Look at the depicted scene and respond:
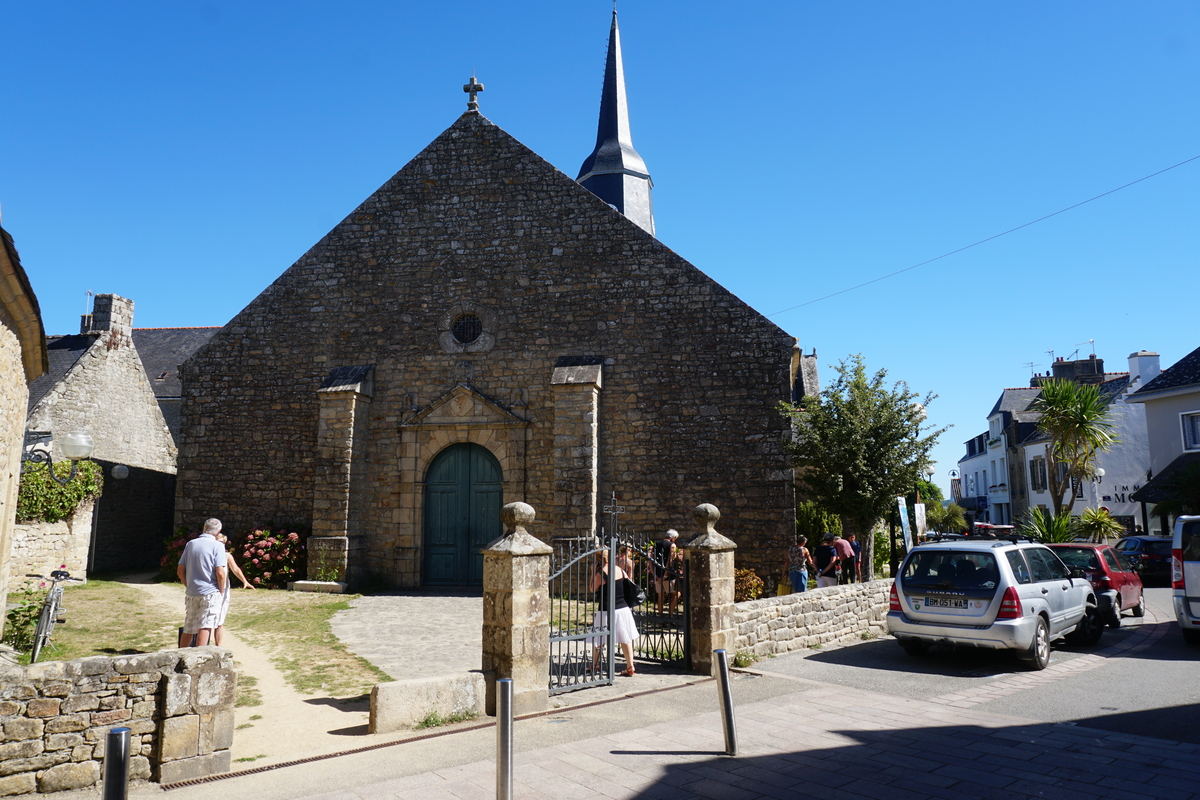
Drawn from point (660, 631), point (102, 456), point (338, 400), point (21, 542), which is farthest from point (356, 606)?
point (102, 456)

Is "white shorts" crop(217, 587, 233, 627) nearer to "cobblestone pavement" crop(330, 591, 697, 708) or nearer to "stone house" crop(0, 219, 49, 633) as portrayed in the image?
"cobblestone pavement" crop(330, 591, 697, 708)

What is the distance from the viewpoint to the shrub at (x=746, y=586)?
11719 millimetres

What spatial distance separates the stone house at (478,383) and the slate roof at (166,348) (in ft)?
31.7

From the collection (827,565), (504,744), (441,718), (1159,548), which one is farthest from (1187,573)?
(1159,548)

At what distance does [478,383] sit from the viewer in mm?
14188

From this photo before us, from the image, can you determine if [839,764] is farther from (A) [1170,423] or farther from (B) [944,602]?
(A) [1170,423]

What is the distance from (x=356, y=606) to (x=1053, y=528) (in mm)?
14630

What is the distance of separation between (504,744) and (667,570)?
4.85m

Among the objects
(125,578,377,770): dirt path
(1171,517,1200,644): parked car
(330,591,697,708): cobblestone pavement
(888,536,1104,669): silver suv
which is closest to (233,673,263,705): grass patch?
(125,578,377,770): dirt path

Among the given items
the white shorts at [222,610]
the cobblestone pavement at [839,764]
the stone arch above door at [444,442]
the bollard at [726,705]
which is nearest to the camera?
the cobblestone pavement at [839,764]

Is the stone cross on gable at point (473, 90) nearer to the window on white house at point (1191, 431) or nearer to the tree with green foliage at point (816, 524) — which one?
the tree with green foliage at point (816, 524)

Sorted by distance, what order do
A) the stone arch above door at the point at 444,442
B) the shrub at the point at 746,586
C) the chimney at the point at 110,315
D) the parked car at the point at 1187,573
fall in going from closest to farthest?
the parked car at the point at 1187,573
the shrub at the point at 746,586
the stone arch above door at the point at 444,442
the chimney at the point at 110,315

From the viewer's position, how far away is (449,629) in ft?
32.1

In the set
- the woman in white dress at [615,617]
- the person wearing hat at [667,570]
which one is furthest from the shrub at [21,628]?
the person wearing hat at [667,570]
